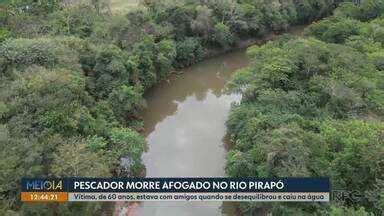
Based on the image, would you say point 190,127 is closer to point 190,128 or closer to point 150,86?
point 190,128

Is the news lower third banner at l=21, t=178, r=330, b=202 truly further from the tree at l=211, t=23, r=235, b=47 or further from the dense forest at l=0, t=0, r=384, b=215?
the tree at l=211, t=23, r=235, b=47

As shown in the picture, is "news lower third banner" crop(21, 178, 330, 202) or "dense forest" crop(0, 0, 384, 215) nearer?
"news lower third banner" crop(21, 178, 330, 202)

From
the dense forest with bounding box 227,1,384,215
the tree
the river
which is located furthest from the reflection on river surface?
the dense forest with bounding box 227,1,384,215

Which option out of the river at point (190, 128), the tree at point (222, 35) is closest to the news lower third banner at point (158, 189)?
the river at point (190, 128)

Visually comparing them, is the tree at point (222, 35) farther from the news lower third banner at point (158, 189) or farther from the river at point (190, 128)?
the news lower third banner at point (158, 189)

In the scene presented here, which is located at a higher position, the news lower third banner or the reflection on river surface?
the reflection on river surface

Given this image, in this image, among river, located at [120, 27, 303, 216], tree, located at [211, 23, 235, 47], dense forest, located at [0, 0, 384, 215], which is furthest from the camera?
tree, located at [211, 23, 235, 47]
